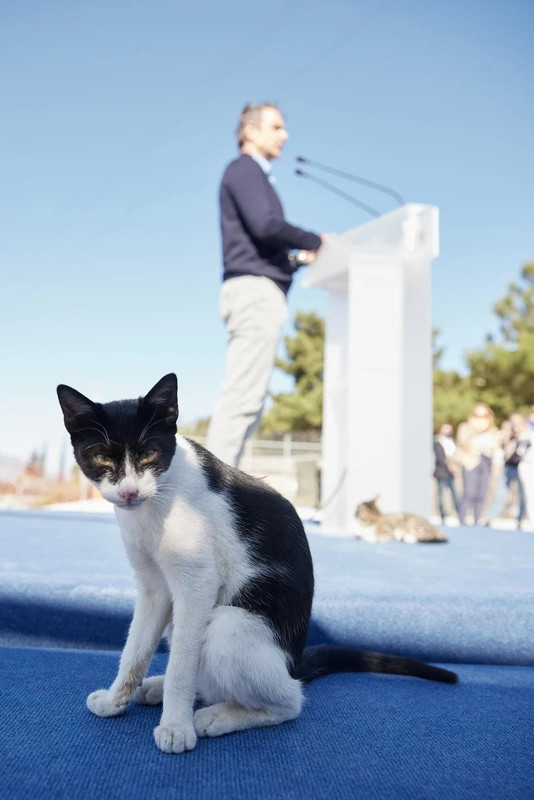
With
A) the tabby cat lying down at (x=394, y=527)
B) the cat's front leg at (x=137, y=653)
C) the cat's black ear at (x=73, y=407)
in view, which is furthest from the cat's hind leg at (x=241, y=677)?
the tabby cat lying down at (x=394, y=527)

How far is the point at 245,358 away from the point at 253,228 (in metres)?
0.55

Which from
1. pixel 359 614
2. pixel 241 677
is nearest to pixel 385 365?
pixel 359 614

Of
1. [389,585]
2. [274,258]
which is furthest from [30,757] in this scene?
→ [274,258]

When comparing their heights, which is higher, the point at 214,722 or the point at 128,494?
the point at 128,494

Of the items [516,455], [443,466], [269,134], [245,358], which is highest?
[269,134]

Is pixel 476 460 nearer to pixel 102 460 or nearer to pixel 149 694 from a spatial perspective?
pixel 149 694

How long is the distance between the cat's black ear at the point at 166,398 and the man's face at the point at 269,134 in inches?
77.0

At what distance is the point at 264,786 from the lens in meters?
0.77

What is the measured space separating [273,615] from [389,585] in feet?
2.53

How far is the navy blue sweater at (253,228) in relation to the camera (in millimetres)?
2514

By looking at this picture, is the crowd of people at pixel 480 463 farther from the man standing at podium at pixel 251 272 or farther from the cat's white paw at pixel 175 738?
the cat's white paw at pixel 175 738

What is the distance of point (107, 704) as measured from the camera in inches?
39.2

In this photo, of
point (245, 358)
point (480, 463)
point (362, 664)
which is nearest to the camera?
point (362, 664)

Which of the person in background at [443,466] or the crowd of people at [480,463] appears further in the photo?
the person in background at [443,466]
